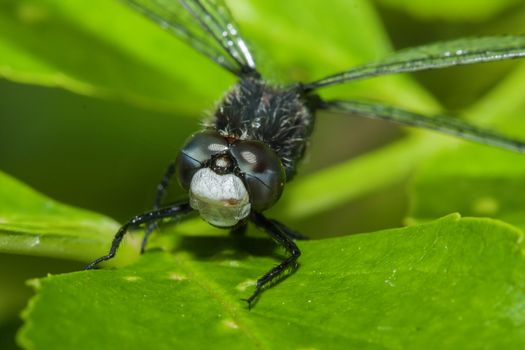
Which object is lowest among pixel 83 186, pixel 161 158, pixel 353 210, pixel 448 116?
pixel 83 186

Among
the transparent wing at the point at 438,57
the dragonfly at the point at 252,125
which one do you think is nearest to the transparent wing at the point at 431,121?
the dragonfly at the point at 252,125

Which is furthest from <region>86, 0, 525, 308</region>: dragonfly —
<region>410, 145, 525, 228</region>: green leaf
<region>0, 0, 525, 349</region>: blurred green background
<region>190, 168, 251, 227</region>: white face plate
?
<region>0, 0, 525, 349</region>: blurred green background

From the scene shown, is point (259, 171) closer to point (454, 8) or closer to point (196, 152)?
point (196, 152)

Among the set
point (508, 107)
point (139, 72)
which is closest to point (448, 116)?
point (508, 107)

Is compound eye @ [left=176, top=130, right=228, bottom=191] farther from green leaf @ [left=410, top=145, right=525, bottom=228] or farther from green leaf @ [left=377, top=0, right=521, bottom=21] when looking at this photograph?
green leaf @ [left=377, top=0, right=521, bottom=21]

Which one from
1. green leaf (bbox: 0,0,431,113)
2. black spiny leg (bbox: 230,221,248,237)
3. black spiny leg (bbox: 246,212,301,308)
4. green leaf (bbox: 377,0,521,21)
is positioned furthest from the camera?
green leaf (bbox: 377,0,521,21)

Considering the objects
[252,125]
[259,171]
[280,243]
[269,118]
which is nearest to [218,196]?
[259,171]

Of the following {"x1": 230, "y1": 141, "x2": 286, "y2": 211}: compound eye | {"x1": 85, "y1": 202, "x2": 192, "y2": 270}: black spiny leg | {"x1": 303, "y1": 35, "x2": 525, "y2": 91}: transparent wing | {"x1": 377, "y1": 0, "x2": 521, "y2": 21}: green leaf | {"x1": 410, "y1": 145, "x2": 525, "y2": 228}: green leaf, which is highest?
{"x1": 377, "y1": 0, "x2": 521, "y2": 21}: green leaf

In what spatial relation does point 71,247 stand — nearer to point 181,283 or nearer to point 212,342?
point 181,283
